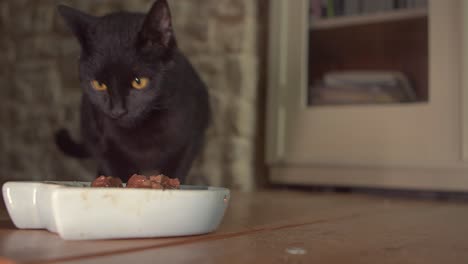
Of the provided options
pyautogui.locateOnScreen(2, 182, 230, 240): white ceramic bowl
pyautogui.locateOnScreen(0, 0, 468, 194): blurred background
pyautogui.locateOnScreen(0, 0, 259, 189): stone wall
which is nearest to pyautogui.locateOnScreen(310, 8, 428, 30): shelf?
pyautogui.locateOnScreen(0, 0, 468, 194): blurred background

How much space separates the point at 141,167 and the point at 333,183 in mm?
752

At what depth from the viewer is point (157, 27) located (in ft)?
3.45

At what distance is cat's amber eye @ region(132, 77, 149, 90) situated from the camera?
1.05 meters

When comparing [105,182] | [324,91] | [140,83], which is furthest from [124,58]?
[324,91]

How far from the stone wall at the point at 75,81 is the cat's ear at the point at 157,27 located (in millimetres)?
719

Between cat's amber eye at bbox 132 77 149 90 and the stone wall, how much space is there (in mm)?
736

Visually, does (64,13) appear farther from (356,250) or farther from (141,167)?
(356,250)

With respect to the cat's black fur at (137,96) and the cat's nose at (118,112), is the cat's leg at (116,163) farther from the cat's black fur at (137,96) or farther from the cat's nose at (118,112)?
the cat's nose at (118,112)

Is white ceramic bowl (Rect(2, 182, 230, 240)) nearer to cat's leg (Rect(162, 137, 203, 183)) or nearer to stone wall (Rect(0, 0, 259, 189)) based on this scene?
cat's leg (Rect(162, 137, 203, 183))

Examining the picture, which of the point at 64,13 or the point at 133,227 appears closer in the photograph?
the point at 133,227

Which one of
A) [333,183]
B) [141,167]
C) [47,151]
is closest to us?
[141,167]

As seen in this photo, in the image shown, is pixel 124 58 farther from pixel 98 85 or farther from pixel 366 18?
pixel 366 18

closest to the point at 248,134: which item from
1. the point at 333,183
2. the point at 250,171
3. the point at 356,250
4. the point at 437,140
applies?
the point at 250,171

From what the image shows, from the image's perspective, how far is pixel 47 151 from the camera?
81.2 inches
